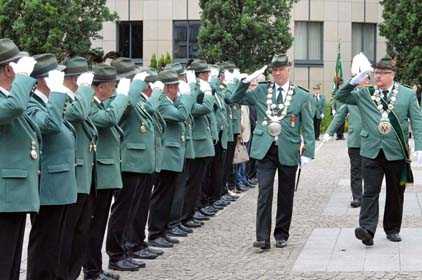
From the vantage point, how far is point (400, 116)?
10242mm

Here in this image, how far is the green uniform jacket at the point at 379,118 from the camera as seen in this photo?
10.2 meters

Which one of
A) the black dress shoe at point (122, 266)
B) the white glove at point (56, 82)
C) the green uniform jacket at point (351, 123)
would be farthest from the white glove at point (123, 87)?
the green uniform jacket at point (351, 123)

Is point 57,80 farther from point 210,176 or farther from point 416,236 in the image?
point 210,176

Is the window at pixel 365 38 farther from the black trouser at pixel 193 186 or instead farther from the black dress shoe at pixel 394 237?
the black dress shoe at pixel 394 237

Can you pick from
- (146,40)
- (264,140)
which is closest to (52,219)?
(264,140)

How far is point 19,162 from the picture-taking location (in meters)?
6.39

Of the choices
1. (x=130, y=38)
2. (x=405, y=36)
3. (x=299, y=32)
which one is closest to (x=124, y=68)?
(x=405, y=36)

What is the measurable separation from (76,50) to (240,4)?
612 centimetres

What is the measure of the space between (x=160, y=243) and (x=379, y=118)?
3.07 meters

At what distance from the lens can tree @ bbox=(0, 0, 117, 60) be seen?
75.3 ft

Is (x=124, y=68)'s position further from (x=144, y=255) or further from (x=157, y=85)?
(x=144, y=255)

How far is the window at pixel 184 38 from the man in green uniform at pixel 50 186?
34.8m

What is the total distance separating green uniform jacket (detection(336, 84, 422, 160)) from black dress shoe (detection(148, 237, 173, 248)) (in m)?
2.62

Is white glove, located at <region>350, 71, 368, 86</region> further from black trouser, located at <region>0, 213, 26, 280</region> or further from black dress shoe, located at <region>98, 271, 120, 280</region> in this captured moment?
black trouser, located at <region>0, 213, 26, 280</region>
